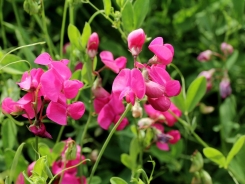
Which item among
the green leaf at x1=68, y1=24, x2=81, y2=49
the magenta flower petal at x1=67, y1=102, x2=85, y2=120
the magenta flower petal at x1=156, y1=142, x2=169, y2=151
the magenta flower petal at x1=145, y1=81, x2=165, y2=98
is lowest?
the magenta flower petal at x1=156, y1=142, x2=169, y2=151

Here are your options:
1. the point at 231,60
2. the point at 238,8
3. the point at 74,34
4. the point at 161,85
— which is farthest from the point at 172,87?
the point at 231,60

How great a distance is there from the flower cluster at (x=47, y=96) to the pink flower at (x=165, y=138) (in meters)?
0.33

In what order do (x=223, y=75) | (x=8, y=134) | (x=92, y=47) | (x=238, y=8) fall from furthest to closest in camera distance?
(x=223, y=75)
(x=238, y=8)
(x=8, y=134)
(x=92, y=47)

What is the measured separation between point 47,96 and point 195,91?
1.39 feet

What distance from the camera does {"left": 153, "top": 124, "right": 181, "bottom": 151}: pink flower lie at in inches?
48.8

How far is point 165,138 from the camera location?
124 centimetres

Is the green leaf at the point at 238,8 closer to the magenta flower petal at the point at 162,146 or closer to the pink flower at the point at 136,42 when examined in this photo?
the magenta flower petal at the point at 162,146

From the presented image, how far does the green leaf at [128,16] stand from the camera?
1.11m

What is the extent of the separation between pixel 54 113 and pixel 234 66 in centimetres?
92

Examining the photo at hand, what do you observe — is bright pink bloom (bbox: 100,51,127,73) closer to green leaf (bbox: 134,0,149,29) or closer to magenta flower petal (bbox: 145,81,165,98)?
green leaf (bbox: 134,0,149,29)

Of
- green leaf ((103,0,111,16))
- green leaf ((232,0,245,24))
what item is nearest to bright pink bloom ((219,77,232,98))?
green leaf ((232,0,245,24))

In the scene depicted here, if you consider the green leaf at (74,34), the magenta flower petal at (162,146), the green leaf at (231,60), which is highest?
the green leaf at (74,34)

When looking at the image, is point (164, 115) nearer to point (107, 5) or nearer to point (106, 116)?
point (106, 116)

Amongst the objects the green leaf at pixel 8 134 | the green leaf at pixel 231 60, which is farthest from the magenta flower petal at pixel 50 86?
the green leaf at pixel 231 60
